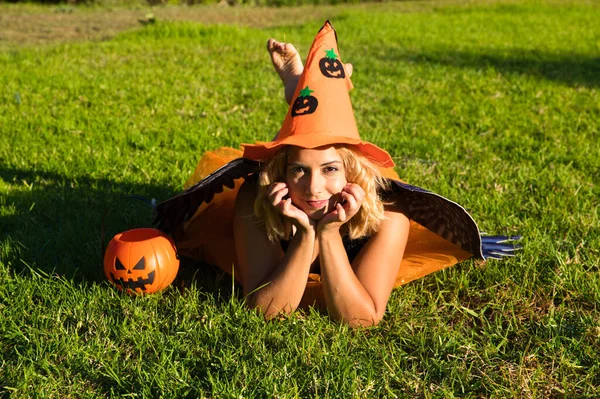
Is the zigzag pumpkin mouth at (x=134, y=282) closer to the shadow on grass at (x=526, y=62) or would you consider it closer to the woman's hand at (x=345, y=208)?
the woman's hand at (x=345, y=208)

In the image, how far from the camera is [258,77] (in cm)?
876

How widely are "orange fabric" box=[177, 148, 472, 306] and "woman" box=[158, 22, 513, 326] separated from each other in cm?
1

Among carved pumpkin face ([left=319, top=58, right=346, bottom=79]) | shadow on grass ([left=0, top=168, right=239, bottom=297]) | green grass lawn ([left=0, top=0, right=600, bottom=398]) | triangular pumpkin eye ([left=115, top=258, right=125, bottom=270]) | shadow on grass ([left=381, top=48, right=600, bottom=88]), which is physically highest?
carved pumpkin face ([left=319, top=58, right=346, bottom=79])

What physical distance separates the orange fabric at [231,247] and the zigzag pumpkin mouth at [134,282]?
17.2 inches

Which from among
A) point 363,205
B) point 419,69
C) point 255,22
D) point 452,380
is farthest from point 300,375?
point 255,22

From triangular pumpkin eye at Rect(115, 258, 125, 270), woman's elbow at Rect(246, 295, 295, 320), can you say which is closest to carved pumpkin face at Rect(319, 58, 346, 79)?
woman's elbow at Rect(246, 295, 295, 320)

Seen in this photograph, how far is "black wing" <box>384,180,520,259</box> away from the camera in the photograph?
3.36m

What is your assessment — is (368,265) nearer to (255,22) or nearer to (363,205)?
(363,205)

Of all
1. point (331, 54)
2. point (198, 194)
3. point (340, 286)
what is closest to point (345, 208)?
point (340, 286)

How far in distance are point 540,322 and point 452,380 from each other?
0.73 meters

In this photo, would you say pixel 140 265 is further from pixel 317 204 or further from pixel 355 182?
pixel 355 182

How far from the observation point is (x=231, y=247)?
386 cm

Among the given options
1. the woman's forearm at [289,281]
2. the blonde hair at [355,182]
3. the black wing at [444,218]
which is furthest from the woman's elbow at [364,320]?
the black wing at [444,218]

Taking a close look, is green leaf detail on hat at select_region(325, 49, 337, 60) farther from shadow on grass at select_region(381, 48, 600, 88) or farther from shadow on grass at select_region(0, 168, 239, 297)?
shadow on grass at select_region(381, 48, 600, 88)
